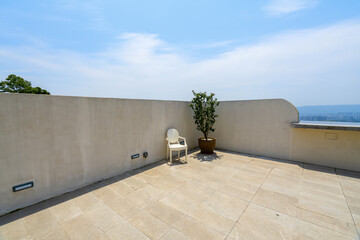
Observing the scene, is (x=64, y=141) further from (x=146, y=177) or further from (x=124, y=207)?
(x=146, y=177)

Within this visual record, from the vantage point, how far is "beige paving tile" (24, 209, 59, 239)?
181 centimetres

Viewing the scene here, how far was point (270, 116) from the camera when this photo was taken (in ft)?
16.0

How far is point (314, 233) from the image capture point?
5.98 feet

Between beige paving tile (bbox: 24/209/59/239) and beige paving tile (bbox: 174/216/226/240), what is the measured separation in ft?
5.38

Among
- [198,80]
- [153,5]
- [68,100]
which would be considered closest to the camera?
[68,100]

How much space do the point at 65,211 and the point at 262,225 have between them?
2.90 metres

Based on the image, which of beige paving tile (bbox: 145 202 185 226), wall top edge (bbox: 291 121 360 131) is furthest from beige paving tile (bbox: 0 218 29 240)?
wall top edge (bbox: 291 121 360 131)

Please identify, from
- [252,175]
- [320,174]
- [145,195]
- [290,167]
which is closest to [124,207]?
[145,195]

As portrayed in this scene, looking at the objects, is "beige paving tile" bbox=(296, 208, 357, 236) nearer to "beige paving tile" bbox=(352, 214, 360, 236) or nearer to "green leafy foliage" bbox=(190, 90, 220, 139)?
"beige paving tile" bbox=(352, 214, 360, 236)

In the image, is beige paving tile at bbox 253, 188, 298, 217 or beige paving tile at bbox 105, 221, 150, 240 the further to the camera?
beige paving tile at bbox 253, 188, 298, 217

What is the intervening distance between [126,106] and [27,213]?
8.15 feet

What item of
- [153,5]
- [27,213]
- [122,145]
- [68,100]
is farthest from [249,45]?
[27,213]

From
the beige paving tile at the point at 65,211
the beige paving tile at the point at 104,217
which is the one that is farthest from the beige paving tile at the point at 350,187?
the beige paving tile at the point at 65,211

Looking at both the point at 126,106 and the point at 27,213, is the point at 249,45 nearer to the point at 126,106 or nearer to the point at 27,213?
the point at 126,106
